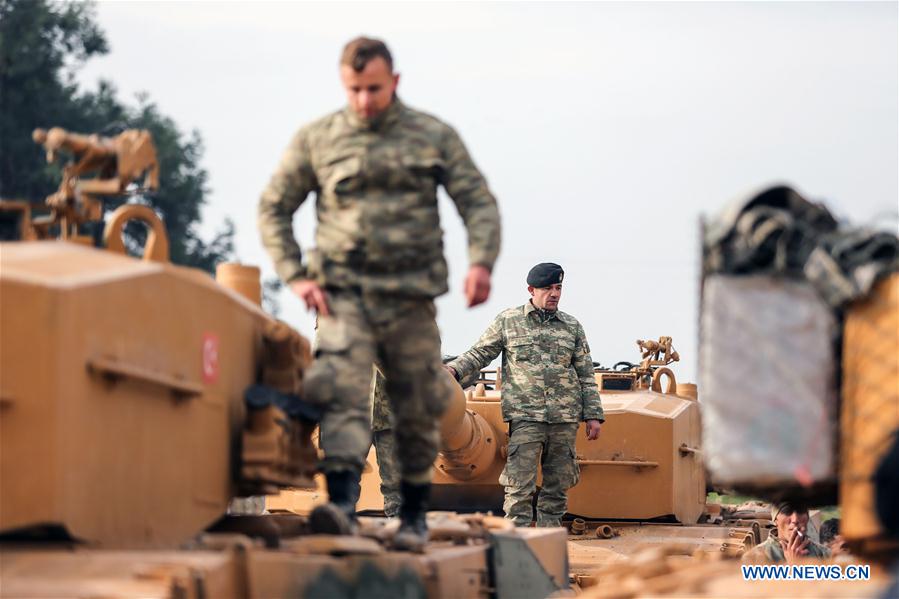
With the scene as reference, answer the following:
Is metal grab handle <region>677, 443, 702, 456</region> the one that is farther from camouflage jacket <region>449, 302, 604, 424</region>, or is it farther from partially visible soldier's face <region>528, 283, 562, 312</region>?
partially visible soldier's face <region>528, 283, 562, 312</region>

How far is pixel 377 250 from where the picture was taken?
6.98 metres

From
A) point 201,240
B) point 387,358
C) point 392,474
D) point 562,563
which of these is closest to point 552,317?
point 392,474

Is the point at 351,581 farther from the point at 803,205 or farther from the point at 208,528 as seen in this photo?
the point at 803,205

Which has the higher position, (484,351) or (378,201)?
(378,201)

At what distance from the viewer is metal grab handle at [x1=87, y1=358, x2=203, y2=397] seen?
5832 mm

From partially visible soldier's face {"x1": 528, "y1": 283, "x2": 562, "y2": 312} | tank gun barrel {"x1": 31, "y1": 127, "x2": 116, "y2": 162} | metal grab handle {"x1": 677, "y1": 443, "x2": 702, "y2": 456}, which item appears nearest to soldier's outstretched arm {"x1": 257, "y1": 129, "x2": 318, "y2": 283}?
tank gun barrel {"x1": 31, "y1": 127, "x2": 116, "y2": 162}

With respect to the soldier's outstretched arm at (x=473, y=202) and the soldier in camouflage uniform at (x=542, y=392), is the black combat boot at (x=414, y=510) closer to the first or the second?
the soldier's outstretched arm at (x=473, y=202)

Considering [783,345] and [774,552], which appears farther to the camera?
[774,552]

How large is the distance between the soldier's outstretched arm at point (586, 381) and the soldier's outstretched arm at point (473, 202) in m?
5.50

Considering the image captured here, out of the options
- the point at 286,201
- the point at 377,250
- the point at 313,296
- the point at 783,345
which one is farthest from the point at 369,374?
the point at 783,345

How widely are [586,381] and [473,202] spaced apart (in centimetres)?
562

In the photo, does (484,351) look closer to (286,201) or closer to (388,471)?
(388,471)

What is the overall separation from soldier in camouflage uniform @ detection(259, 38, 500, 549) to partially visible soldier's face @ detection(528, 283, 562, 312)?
5288 mm

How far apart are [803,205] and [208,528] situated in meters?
2.62
